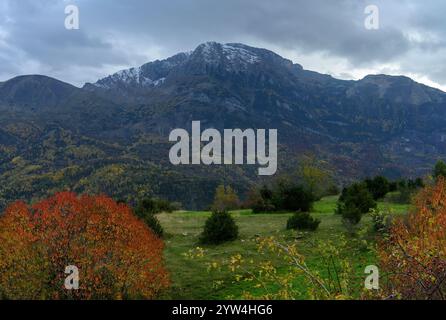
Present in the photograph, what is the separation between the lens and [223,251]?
25.7 m

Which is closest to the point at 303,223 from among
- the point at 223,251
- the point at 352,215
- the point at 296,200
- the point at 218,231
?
the point at 352,215

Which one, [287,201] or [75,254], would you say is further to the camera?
[287,201]

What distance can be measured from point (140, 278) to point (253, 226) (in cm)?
1578

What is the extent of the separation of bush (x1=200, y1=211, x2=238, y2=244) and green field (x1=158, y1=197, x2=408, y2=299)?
2.08ft

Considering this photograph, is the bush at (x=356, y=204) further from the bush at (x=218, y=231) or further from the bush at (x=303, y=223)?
the bush at (x=218, y=231)

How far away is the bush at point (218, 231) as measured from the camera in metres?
28.4

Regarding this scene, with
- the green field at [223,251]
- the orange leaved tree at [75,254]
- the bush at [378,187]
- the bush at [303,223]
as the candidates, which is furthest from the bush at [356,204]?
the orange leaved tree at [75,254]

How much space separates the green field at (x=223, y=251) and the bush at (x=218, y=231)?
0.63m

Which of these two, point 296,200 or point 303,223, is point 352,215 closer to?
point 303,223

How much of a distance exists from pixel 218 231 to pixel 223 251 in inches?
109

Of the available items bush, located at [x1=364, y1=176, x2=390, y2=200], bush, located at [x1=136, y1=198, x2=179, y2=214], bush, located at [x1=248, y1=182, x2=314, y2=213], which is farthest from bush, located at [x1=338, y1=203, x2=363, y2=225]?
bush, located at [x1=136, y1=198, x2=179, y2=214]

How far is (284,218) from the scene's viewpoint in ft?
117

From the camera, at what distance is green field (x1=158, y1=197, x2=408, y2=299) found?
20.4 m
